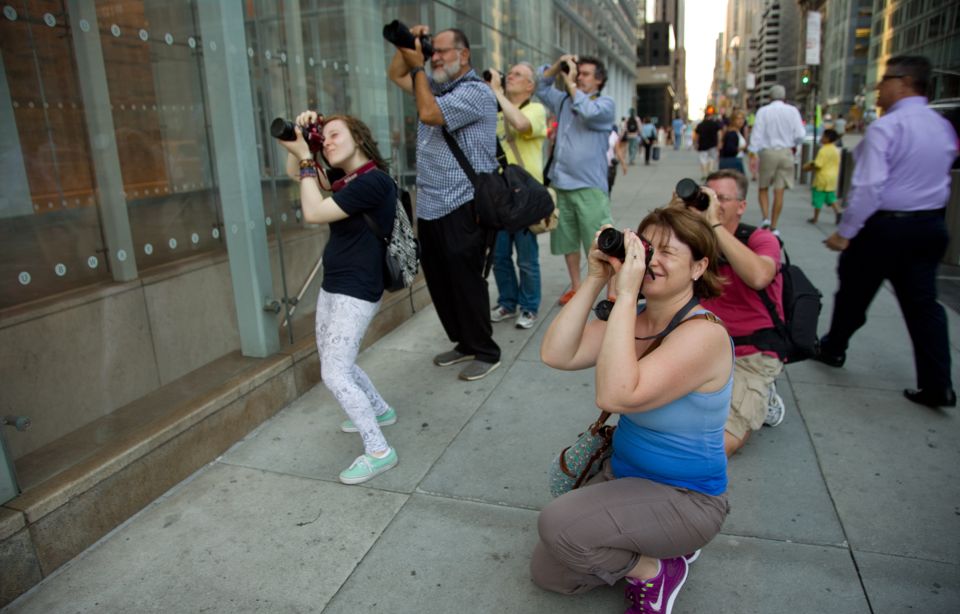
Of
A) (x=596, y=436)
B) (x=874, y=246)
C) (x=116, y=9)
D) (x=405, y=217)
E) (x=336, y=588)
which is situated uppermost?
(x=116, y=9)

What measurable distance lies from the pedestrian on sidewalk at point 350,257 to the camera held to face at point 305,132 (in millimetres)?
19

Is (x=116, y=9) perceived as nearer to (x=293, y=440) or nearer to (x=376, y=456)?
(x=293, y=440)

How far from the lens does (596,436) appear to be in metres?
2.48

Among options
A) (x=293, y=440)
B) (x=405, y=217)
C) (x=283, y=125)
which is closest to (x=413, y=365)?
(x=293, y=440)

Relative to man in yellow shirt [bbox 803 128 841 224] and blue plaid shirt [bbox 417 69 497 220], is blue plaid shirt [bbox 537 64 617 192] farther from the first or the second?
man in yellow shirt [bbox 803 128 841 224]

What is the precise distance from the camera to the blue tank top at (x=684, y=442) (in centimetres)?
207

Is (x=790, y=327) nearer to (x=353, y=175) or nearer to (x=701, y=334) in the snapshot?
(x=701, y=334)

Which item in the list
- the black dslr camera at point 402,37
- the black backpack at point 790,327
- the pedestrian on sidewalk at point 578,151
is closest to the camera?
the black backpack at point 790,327

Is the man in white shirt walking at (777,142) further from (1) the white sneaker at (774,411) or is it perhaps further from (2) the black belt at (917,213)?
(1) the white sneaker at (774,411)

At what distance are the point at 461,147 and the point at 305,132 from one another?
1149 millimetres

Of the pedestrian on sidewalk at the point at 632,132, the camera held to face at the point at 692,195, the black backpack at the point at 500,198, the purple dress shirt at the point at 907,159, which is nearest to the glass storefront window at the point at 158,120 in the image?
the black backpack at the point at 500,198

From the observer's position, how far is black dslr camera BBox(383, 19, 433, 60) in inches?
137

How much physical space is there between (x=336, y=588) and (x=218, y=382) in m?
1.69

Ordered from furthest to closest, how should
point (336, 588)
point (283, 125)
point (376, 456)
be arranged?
point (376, 456), point (283, 125), point (336, 588)
